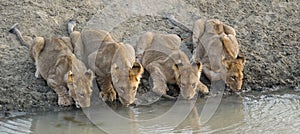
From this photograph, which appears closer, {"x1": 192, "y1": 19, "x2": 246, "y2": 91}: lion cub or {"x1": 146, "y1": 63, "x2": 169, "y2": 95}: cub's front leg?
{"x1": 146, "y1": 63, "x2": 169, "y2": 95}: cub's front leg

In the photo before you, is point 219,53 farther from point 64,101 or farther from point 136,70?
point 64,101

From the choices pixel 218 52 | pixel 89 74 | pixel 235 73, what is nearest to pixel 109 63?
pixel 89 74

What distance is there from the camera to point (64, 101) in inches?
358

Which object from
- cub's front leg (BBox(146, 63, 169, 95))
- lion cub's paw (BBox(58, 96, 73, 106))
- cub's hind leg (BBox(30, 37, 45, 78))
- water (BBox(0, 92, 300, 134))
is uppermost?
cub's hind leg (BBox(30, 37, 45, 78))

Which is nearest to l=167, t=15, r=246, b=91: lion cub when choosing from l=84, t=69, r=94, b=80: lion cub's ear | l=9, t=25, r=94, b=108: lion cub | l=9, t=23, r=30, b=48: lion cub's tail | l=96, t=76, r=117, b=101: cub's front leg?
l=96, t=76, r=117, b=101: cub's front leg

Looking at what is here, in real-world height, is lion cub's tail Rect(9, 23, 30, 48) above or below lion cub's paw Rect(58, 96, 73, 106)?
above

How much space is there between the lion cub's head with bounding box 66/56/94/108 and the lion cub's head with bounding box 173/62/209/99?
116cm

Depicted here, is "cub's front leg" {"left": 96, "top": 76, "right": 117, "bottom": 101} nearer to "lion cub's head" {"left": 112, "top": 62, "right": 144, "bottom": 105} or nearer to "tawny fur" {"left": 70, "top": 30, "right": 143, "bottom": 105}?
"tawny fur" {"left": 70, "top": 30, "right": 143, "bottom": 105}

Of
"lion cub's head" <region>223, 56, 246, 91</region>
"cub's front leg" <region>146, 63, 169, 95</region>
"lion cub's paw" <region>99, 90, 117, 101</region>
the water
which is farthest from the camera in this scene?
"lion cub's head" <region>223, 56, 246, 91</region>

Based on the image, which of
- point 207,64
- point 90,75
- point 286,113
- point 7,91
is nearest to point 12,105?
point 7,91

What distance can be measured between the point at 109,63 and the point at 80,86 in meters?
0.64

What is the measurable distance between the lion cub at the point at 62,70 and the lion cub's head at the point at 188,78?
1.17 m

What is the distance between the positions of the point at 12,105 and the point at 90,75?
39.9 inches

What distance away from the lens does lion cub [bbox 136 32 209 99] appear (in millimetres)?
9422
